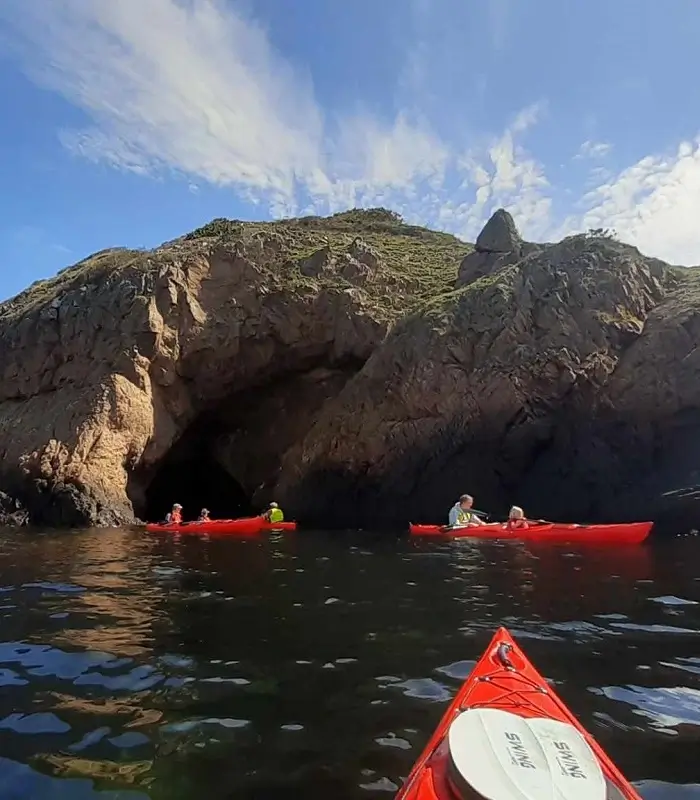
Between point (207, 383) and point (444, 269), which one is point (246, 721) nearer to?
point (207, 383)

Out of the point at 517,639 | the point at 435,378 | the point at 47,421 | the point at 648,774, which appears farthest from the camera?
the point at 47,421

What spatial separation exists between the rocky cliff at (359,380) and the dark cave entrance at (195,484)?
24 centimetres

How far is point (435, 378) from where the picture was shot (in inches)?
950

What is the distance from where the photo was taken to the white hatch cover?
12.0 feet

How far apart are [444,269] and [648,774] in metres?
29.9

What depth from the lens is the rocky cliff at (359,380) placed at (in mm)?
21625

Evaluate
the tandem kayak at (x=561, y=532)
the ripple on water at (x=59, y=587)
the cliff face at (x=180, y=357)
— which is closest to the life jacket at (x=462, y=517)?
the tandem kayak at (x=561, y=532)

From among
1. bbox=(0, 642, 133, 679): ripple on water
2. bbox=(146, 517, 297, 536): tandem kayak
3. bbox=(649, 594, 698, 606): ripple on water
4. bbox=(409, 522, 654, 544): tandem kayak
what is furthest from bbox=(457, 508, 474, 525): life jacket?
bbox=(0, 642, 133, 679): ripple on water

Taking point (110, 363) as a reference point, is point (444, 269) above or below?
above

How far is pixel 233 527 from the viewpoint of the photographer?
74.1 feet

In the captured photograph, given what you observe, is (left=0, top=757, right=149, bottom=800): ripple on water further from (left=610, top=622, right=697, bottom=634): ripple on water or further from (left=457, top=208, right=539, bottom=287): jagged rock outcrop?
(left=457, top=208, right=539, bottom=287): jagged rock outcrop

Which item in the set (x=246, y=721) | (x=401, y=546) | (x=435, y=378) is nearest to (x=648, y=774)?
(x=246, y=721)

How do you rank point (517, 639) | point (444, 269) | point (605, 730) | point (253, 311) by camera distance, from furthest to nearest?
point (444, 269), point (253, 311), point (517, 639), point (605, 730)

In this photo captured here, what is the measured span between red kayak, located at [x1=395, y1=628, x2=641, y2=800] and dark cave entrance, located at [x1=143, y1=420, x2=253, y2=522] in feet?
93.0
